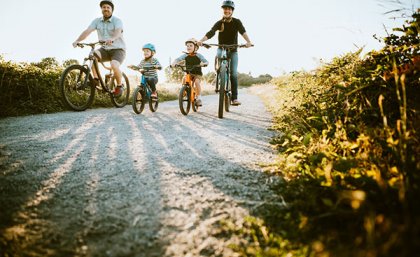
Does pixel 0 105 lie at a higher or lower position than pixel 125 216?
higher

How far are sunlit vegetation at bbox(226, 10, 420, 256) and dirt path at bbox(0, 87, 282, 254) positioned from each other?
0.66ft

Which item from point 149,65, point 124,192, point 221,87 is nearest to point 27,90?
point 149,65

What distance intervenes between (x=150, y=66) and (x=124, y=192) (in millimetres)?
4941

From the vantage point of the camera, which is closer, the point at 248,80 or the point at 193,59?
the point at 193,59

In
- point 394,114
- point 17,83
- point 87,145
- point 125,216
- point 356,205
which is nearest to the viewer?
point 356,205

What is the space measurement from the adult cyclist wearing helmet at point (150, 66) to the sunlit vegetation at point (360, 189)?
4.49m

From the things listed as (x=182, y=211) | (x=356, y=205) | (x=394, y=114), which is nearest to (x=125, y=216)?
(x=182, y=211)

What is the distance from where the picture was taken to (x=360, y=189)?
4.69 ft

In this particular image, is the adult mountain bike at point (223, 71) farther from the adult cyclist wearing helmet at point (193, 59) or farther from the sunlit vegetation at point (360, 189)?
the sunlit vegetation at point (360, 189)

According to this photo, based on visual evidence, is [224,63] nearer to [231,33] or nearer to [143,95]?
[231,33]

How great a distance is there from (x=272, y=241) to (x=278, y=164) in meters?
0.97

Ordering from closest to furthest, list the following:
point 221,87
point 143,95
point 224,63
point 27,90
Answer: point 221,87, point 224,63, point 27,90, point 143,95

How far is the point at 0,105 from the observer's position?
4.76m

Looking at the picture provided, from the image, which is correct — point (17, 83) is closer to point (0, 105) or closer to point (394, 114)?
point (0, 105)
